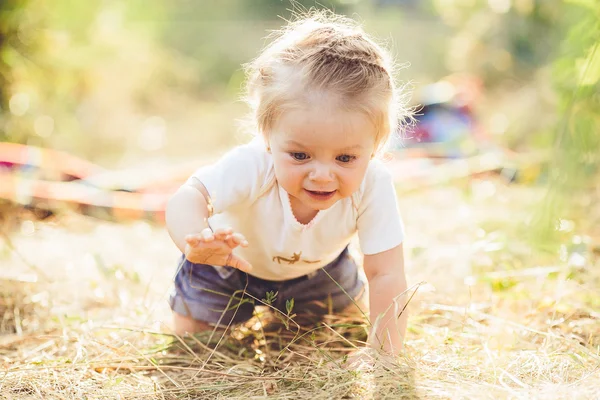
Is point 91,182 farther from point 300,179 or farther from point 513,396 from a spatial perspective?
point 513,396

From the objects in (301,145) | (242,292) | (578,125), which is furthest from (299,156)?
(578,125)

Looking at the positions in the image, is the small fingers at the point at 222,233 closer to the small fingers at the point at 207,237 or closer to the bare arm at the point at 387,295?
the small fingers at the point at 207,237

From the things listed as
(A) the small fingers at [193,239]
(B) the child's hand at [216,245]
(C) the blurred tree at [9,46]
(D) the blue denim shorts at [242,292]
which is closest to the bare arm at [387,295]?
(D) the blue denim shorts at [242,292]

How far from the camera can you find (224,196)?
71.6 inches

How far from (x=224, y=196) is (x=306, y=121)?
0.37 m

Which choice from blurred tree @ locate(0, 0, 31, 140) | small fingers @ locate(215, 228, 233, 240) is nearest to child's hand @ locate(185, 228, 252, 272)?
small fingers @ locate(215, 228, 233, 240)

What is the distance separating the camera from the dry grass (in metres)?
1.59

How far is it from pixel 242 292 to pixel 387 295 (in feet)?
1.68

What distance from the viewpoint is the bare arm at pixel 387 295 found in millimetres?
1775

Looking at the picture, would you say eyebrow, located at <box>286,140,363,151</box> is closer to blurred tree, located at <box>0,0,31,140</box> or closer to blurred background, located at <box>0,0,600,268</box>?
blurred background, located at <box>0,0,600,268</box>

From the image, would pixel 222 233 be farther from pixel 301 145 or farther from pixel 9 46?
pixel 9 46

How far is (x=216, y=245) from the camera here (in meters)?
1.48

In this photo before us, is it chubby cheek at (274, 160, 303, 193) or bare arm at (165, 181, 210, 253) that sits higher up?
chubby cheek at (274, 160, 303, 193)

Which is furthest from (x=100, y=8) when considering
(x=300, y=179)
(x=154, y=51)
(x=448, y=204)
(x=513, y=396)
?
(x=513, y=396)
